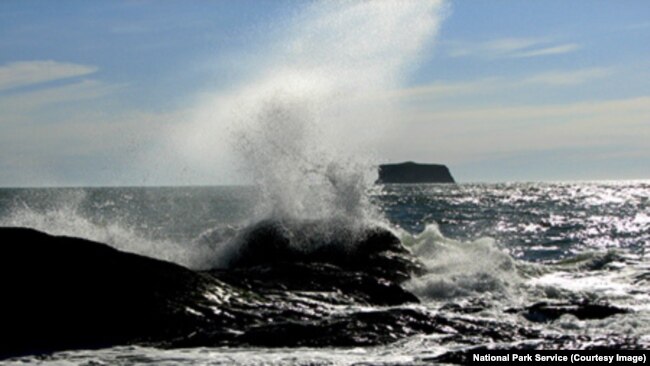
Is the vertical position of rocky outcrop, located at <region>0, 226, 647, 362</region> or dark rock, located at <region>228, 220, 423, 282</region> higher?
dark rock, located at <region>228, 220, 423, 282</region>

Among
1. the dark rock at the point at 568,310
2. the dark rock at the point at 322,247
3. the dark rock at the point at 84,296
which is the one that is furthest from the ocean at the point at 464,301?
the dark rock at the point at 84,296

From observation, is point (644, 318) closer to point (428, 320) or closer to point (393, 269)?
point (428, 320)

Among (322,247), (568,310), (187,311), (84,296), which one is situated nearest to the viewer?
(84,296)

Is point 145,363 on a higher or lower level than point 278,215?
lower

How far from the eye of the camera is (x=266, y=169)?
2300cm

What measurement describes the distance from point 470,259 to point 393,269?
397cm

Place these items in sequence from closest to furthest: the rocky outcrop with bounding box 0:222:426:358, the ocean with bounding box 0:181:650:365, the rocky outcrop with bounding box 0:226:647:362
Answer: the ocean with bounding box 0:181:650:365
the rocky outcrop with bounding box 0:226:647:362
the rocky outcrop with bounding box 0:222:426:358

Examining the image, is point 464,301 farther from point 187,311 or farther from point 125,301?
point 125,301

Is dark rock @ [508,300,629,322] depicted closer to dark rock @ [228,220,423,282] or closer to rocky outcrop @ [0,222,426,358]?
rocky outcrop @ [0,222,426,358]

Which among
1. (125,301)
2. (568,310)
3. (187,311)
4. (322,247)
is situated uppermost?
(322,247)

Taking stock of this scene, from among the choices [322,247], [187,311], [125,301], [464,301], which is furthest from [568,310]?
[322,247]

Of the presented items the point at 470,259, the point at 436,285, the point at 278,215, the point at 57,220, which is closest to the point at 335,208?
the point at 278,215

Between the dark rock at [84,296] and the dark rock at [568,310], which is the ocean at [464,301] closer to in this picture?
the dark rock at [568,310]

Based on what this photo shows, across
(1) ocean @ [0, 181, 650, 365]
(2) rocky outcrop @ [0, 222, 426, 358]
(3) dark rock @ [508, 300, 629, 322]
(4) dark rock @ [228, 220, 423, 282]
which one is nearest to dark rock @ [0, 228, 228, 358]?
(2) rocky outcrop @ [0, 222, 426, 358]
